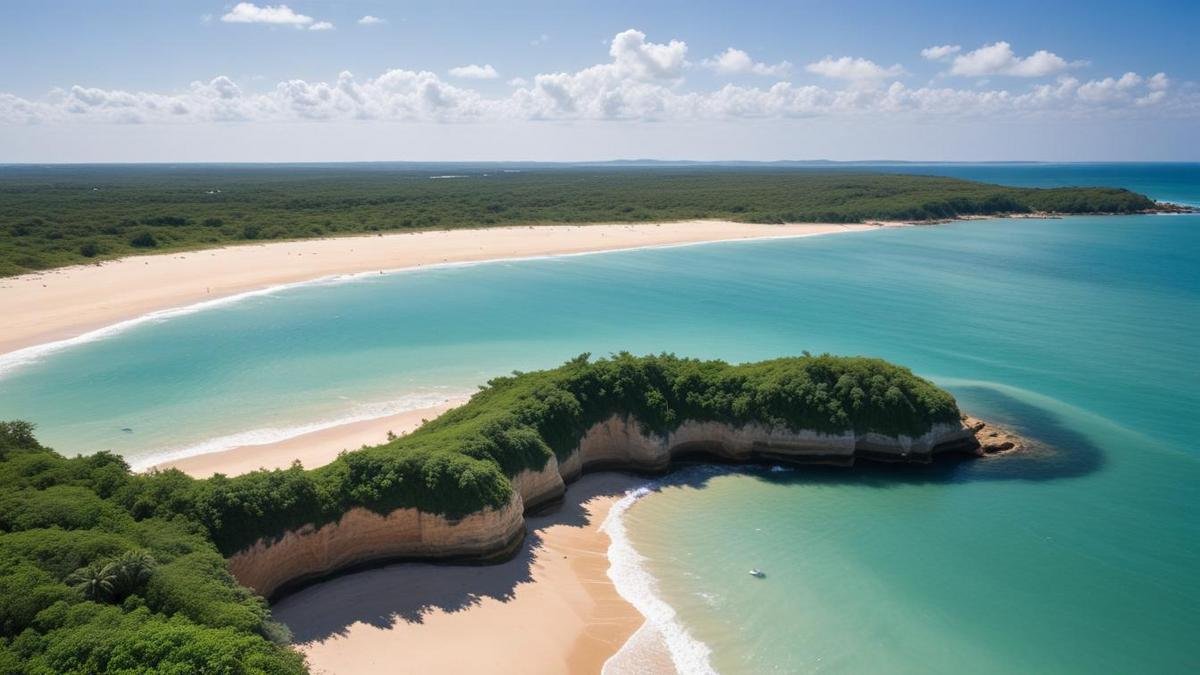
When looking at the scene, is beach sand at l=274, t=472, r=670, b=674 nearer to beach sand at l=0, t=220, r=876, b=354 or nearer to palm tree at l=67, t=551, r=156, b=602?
palm tree at l=67, t=551, r=156, b=602

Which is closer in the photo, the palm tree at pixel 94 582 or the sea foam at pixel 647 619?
the palm tree at pixel 94 582

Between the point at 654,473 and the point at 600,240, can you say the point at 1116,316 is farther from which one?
Answer: the point at 600,240

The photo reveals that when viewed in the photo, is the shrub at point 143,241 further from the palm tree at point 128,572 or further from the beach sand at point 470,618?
the palm tree at point 128,572

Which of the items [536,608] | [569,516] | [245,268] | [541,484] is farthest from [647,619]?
[245,268]

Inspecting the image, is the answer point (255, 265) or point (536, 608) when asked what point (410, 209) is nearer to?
point (255, 265)

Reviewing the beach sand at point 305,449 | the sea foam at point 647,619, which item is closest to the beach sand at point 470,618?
the sea foam at point 647,619

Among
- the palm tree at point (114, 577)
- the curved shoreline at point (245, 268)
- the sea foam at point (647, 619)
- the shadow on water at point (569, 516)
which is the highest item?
the curved shoreline at point (245, 268)

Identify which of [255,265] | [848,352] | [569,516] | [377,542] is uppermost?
[255,265]
